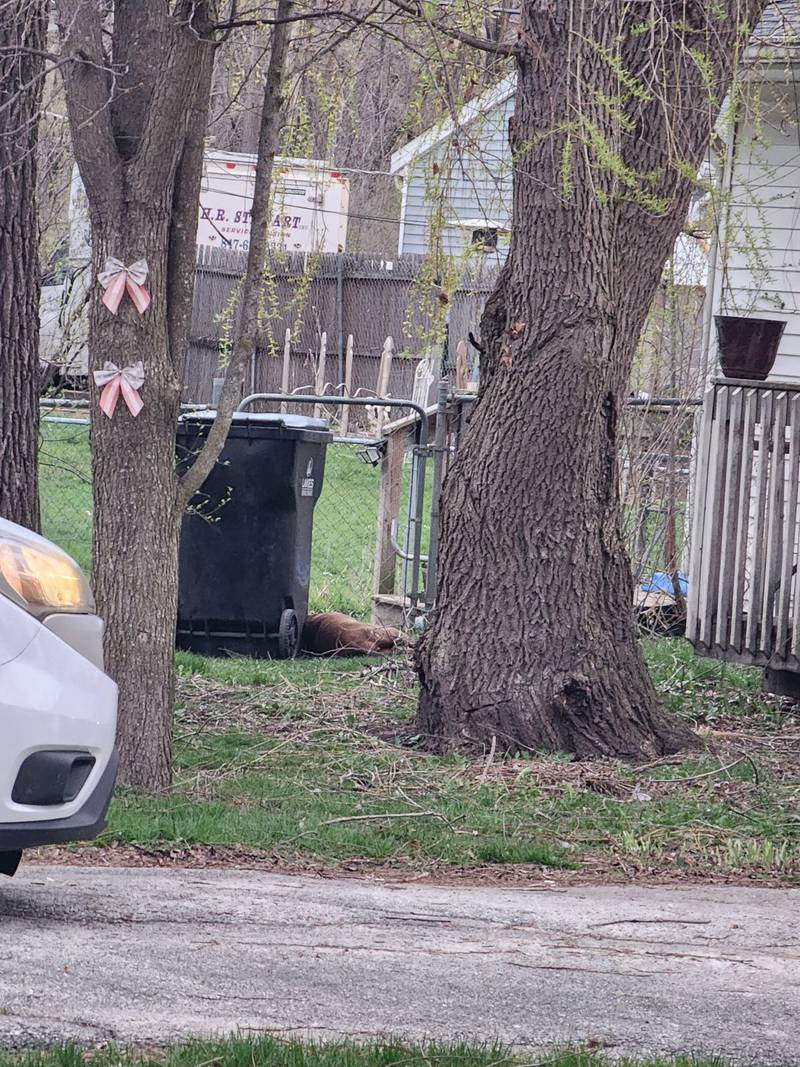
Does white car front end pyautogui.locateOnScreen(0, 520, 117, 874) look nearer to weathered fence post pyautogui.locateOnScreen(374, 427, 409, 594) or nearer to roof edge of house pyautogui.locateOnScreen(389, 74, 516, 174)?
roof edge of house pyautogui.locateOnScreen(389, 74, 516, 174)

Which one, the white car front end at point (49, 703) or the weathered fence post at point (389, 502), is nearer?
the white car front end at point (49, 703)

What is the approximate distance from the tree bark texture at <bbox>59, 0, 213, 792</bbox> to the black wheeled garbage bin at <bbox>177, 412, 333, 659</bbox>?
149 inches

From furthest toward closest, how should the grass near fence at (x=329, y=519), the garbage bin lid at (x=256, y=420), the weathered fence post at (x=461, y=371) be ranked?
the weathered fence post at (x=461, y=371) < the grass near fence at (x=329, y=519) < the garbage bin lid at (x=256, y=420)

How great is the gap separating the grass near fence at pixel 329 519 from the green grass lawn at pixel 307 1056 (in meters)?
7.63

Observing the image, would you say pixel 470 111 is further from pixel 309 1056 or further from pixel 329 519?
pixel 329 519

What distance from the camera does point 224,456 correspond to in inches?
406

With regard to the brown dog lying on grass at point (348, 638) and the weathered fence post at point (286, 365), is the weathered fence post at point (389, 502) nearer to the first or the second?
the brown dog lying on grass at point (348, 638)

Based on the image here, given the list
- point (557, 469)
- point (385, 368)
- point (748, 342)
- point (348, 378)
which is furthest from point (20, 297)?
point (348, 378)

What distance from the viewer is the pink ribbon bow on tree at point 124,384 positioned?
236 inches

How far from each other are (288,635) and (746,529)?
135 inches

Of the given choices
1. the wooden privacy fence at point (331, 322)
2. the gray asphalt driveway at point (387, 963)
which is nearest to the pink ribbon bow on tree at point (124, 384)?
the gray asphalt driveway at point (387, 963)

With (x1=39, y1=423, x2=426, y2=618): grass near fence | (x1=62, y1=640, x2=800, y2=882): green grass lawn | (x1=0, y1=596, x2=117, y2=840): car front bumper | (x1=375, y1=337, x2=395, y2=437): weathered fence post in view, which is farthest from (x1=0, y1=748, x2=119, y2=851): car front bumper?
(x1=375, y1=337, x2=395, y2=437): weathered fence post

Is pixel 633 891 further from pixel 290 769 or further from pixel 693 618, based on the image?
pixel 693 618

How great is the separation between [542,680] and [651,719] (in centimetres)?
66
